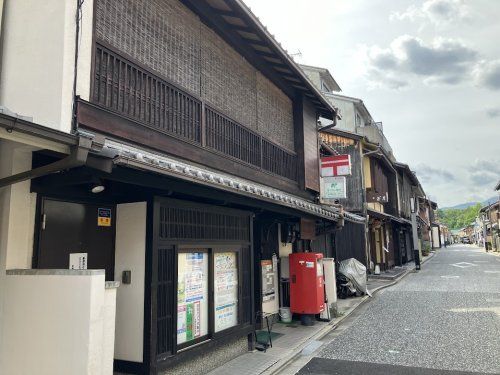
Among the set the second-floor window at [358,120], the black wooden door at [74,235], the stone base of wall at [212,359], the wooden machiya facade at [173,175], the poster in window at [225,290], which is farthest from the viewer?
the second-floor window at [358,120]

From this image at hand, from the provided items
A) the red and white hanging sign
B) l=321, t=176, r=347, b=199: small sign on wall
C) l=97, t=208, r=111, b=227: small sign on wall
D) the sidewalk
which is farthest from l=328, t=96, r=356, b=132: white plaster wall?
l=97, t=208, r=111, b=227: small sign on wall

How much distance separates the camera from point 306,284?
11805mm

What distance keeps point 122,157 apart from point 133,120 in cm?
194

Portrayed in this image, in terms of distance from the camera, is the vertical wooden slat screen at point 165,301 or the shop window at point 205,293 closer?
the vertical wooden slat screen at point 165,301

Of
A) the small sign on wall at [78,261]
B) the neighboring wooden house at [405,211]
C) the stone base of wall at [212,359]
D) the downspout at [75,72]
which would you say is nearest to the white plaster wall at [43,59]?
the downspout at [75,72]

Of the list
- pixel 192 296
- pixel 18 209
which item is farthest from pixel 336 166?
pixel 18 209

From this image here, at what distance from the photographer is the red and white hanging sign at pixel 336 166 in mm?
14461

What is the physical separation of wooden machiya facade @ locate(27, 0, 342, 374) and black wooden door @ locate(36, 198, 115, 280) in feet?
0.08

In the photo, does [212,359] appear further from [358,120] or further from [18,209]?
[358,120]

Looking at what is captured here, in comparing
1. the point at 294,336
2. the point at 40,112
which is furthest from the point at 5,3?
the point at 294,336

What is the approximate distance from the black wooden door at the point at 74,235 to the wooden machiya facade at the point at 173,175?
1.0 inches

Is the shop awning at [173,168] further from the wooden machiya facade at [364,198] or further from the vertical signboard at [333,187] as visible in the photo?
the wooden machiya facade at [364,198]

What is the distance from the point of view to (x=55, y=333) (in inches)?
178

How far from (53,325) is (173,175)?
2240 mm
